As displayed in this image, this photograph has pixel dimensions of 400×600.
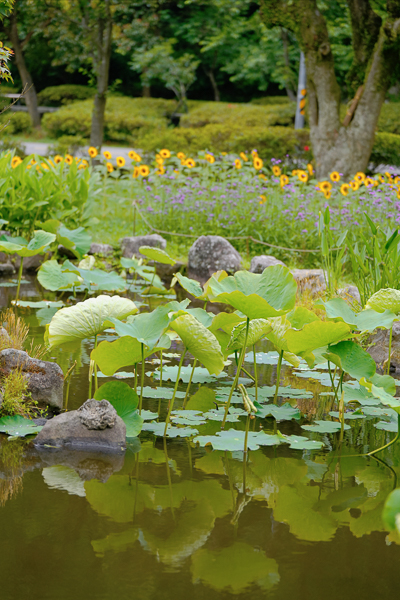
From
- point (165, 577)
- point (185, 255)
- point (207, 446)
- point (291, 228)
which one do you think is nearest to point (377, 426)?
point (207, 446)

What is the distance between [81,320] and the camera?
8.71 ft

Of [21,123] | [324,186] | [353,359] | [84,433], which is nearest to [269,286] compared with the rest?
[353,359]

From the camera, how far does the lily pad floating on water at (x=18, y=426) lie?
8.43 ft

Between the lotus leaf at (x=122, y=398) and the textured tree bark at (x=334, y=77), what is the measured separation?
25.1 feet

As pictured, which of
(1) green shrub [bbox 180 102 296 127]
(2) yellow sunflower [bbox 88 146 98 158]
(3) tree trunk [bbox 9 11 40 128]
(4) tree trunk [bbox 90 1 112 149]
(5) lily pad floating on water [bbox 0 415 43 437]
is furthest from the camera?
(3) tree trunk [bbox 9 11 40 128]

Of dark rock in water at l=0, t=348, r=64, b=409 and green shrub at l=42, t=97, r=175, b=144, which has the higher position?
dark rock in water at l=0, t=348, r=64, b=409

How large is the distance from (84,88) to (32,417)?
23668 millimetres

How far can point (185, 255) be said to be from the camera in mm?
7000

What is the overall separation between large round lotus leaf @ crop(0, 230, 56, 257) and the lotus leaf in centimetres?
161

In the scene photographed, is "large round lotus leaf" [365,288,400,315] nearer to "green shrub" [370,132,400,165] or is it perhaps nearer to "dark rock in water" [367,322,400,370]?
"dark rock in water" [367,322,400,370]

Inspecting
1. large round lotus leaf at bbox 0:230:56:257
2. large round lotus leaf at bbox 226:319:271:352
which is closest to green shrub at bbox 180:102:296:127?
large round lotus leaf at bbox 0:230:56:257

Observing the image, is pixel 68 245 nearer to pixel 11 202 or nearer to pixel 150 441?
pixel 11 202

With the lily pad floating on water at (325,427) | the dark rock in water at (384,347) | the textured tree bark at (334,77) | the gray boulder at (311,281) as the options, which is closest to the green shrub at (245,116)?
the textured tree bark at (334,77)

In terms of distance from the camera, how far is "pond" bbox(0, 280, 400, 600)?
168cm
